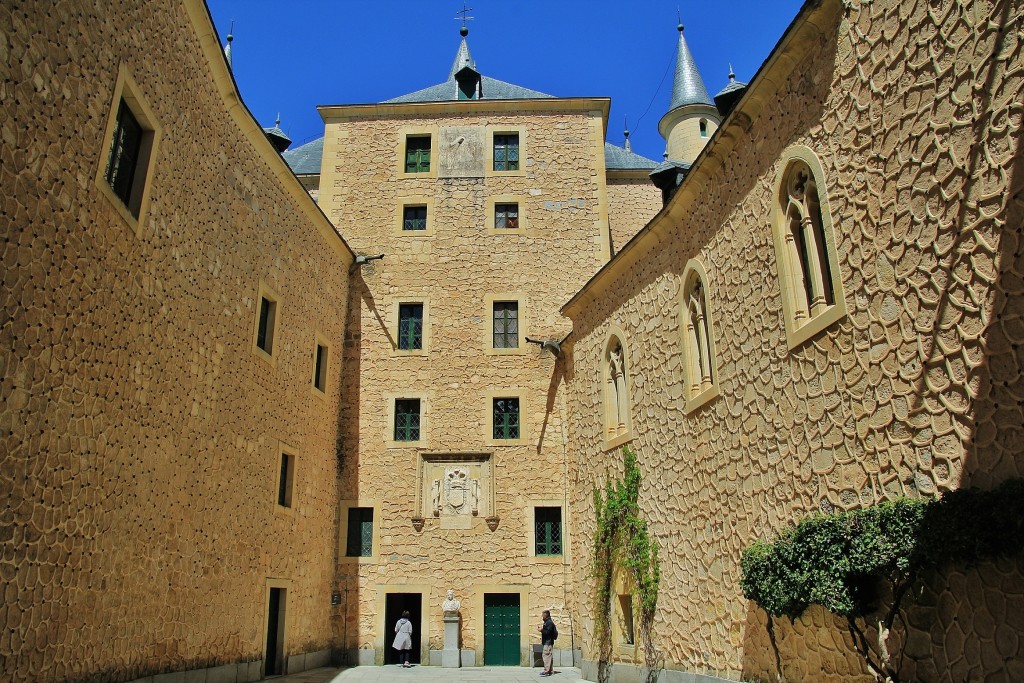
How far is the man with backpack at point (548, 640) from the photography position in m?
13.6

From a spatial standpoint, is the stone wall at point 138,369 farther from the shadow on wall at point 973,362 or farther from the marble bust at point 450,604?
the shadow on wall at point 973,362

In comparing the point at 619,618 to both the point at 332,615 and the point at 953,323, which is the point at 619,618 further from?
the point at 953,323

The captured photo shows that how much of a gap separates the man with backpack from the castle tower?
15.3 metres

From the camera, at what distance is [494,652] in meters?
15.3

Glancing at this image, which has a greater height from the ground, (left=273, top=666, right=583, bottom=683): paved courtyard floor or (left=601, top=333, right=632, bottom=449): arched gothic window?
(left=601, top=333, right=632, bottom=449): arched gothic window

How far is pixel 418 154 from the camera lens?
1873 cm

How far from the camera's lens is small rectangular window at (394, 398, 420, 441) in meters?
16.5

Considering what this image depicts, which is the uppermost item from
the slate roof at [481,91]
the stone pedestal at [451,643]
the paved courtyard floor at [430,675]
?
the slate roof at [481,91]

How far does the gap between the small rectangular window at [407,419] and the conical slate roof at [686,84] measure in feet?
47.3

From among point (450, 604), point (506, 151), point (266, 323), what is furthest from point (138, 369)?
point (506, 151)

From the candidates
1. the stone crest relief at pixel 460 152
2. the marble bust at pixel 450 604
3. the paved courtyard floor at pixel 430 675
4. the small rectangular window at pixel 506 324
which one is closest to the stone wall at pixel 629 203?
the stone crest relief at pixel 460 152

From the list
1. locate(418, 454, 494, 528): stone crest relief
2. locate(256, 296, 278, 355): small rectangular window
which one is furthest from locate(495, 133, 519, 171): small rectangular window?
locate(256, 296, 278, 355): small rectangular window

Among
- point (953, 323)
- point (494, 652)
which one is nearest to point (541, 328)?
point (494, 652)

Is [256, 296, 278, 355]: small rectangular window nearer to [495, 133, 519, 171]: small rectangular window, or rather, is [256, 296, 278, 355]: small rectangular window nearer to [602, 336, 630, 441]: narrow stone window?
[602, 336, 630, 441]: narrow stone window
